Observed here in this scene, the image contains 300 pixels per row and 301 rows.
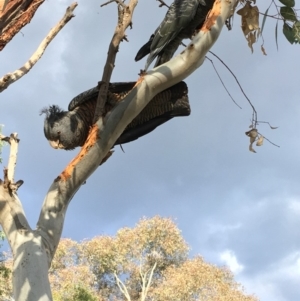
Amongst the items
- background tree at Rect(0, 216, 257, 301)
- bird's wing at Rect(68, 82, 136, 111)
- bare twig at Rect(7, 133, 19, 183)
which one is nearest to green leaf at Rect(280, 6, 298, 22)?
bird's wing at Rect(68, 82, 136, 111)

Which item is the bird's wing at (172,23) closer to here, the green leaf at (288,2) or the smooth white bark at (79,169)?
the green leaf at (288,2)

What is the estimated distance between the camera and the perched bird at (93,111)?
5.53 ft

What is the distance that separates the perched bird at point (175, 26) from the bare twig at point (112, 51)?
0.43 meters

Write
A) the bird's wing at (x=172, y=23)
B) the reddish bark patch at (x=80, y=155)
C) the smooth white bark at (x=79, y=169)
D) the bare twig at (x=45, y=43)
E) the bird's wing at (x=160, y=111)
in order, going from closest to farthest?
1. the smooth white bark at (x=79, y=169)
2. the reddish bark patch at (x=80, y=155)
3. the bird's wing at (x=160, y=111)
4. the bare twig at (x=45, y=43)
5. the bird's wing at (x=172, y=23)

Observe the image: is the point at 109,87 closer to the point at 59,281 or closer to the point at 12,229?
the point at 12,229

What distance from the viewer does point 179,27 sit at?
2229 mm

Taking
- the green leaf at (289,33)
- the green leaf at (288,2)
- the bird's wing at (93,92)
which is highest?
the green leaf at (288,2)

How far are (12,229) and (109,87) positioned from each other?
0.56 meters

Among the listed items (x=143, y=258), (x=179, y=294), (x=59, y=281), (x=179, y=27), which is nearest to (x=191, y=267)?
(x=179, y=294)

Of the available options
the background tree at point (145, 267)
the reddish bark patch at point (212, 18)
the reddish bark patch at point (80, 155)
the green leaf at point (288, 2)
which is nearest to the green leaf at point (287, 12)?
the green leaf at point (288, 2)

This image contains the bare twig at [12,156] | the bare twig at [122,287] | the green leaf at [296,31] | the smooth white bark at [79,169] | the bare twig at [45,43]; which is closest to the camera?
the smooth white bark at [79,169]

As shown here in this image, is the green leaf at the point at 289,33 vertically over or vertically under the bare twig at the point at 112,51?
over

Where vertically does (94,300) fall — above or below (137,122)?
above

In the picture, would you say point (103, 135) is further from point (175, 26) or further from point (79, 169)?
point (175, 26)
